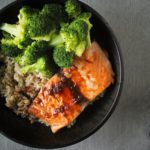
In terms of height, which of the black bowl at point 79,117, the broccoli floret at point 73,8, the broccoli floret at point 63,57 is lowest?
the black bowl at point 79,117

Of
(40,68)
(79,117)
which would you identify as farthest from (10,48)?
(79,117)

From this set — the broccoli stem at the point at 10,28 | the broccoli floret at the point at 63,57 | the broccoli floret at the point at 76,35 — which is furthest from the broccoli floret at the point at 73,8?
the broccoli stem at the point at 10,28

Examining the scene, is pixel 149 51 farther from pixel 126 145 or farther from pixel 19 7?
pixel 19 7

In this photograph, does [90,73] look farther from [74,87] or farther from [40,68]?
[40,68]

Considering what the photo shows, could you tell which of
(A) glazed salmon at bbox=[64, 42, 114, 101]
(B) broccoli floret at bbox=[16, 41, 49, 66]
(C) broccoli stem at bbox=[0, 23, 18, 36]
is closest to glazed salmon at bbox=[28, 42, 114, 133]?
(A) glazed salmon at bbox=[64, 42, 114, 101]

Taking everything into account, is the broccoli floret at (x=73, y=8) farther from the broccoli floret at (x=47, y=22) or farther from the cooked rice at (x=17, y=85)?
the cooked rice at (x=17, y=85)

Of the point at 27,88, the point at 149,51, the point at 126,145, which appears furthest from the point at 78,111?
the point at 149,51

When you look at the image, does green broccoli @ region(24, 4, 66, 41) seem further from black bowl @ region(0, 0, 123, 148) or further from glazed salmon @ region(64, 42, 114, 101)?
glazed salmon @ region(64, 42, 114, 101)
